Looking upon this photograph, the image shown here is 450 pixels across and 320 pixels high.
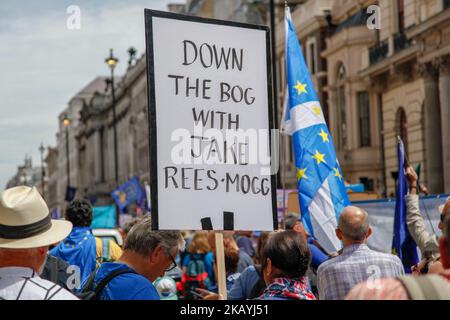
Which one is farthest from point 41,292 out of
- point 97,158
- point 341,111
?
point 97,158

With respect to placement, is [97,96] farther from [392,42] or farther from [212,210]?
[212,210]

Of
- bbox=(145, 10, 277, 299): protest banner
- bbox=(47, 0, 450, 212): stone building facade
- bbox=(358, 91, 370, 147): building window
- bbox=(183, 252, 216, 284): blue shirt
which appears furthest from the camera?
bbox=(358, 91, 370, 147): building window

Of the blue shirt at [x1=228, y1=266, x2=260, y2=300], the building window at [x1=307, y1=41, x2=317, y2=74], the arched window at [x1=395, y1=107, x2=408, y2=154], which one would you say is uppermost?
the building window at [x1=307, y1=41, x2=317, y2=74]

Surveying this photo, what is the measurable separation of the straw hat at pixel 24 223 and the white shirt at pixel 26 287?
0.11 metres

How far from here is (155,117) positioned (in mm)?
5012

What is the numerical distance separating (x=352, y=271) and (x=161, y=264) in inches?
45.4

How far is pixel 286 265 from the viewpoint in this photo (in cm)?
469

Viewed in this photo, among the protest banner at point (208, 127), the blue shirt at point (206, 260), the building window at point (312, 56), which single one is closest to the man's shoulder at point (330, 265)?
the protest banner at point (208, 127)

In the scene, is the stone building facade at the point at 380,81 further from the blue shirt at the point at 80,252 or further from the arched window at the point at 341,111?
the blue shirt at the point at 80,252

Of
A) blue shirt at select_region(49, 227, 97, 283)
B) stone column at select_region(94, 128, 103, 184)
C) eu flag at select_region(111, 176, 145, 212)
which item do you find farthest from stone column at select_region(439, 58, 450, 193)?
stone column at select_region(94, 128, 103, 184)

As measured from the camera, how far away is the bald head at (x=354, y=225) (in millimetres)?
5590

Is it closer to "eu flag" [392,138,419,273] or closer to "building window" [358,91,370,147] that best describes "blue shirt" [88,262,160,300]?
"eu flag" [392,138,419,273]

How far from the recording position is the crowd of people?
3.13 m

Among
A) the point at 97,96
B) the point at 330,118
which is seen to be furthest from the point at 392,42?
the point at 97,96
